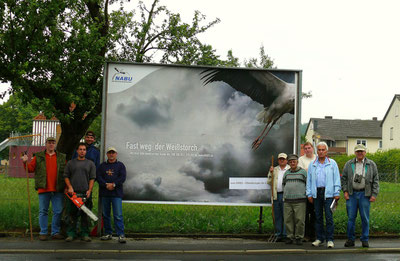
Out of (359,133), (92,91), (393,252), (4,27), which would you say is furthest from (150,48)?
(359,133)

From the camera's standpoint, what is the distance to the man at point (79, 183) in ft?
30.9

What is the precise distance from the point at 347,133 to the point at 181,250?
78.9 meters

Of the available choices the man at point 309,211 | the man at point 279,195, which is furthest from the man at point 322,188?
the man at point 279,195

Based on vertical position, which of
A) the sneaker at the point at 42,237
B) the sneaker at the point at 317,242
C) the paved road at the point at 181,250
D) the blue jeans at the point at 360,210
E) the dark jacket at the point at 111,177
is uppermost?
the dark jacket at the point at 111,177

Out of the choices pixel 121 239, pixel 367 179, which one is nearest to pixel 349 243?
pixel 367 179

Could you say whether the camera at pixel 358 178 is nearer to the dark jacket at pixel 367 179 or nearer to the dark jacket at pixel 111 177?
the dark jacket at pixel 367 179

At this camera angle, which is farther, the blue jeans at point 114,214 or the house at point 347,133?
the house at point 347,133

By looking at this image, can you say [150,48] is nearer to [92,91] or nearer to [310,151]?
[92,91]

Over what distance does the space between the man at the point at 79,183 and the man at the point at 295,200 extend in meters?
3.95

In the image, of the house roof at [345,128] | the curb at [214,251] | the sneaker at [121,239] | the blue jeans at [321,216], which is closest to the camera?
the curb at [214,251]

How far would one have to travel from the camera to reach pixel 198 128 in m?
10.2

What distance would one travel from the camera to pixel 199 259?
26.2 ft

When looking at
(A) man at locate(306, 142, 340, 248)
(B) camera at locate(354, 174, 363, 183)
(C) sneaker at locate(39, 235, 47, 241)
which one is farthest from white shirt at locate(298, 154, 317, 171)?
(C) sneaker at locate(39, 235, 47, 241)

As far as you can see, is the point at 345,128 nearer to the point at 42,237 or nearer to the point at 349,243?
the point at 349,243
